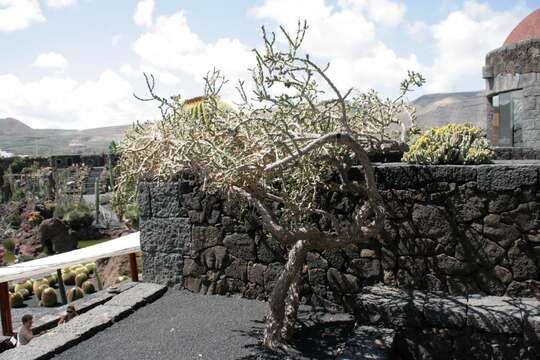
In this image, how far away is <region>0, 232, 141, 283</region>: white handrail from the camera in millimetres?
8086

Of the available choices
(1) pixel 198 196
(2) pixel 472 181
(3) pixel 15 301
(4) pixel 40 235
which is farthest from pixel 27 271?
(4) pixel 40 235

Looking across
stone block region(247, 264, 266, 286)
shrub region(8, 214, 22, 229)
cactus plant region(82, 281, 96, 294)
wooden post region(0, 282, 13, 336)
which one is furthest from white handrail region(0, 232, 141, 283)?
shrub region(8, 214, 22, 229)

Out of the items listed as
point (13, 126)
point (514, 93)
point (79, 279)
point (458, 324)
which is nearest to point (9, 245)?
point (79, 279)

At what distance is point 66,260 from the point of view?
867 centimetres

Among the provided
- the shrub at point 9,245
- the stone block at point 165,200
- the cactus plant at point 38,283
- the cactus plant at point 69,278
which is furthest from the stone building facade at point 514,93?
the shrub at point 9,245

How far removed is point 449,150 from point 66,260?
6.03 meters

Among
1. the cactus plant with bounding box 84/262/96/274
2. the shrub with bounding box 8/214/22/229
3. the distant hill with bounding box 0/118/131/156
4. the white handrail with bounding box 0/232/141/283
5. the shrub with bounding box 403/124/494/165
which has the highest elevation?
the distant hill with bounding box 0/118/131/156

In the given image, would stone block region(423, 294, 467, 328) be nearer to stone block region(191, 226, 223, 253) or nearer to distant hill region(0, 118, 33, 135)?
stone block region(191, 226, 223, 253)

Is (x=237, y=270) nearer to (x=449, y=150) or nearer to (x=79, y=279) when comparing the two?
(x=449, y=150)

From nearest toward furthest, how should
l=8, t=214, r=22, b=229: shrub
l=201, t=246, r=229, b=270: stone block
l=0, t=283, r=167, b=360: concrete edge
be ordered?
l=0, t=283, r=167, b=360: concrete edge
l=201, t=246, r=229, b=270: stone block
l=8, t=214, r=22, b=229: shrub

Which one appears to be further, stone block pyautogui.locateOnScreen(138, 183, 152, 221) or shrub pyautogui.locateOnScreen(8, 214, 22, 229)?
shrub pyautogui.locateOnScreen(8, 214, 22, 229)

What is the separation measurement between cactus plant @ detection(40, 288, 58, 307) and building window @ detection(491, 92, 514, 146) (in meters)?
9.64

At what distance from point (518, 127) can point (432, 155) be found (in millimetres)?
6642

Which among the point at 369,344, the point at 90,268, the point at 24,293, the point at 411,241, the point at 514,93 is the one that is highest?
the point at 514,93
